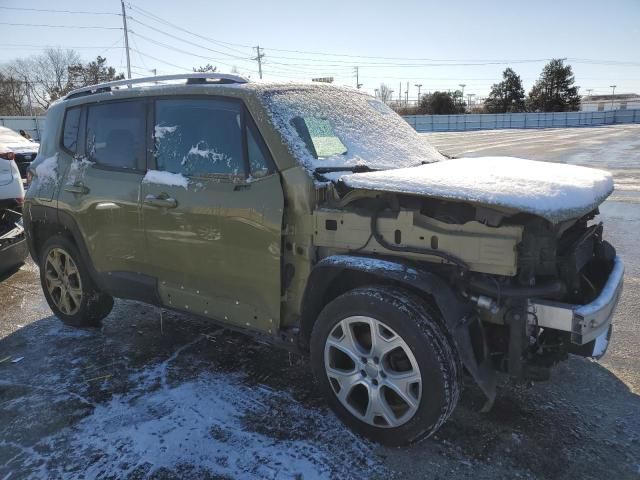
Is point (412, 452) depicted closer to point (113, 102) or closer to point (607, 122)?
point (113, 102)

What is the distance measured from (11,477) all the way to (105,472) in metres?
0.48

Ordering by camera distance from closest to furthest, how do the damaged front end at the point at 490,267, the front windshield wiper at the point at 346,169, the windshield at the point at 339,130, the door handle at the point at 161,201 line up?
the damaged front end at the point at 490,267
the front windshield wiper at the point at 346,169
the windshield at the point at 339,130
the door handle at the point at 161,201

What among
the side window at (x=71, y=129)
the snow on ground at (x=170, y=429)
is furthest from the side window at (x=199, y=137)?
the snow on ground at (x=170, y=429)

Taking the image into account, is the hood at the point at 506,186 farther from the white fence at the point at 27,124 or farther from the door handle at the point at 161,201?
the white fence at the point at 27,124

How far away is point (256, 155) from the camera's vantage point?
10.4ft

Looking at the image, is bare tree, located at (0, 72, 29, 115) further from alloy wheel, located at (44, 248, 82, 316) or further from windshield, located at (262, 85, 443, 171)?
windshield, located at (262, 85, 443, 171)

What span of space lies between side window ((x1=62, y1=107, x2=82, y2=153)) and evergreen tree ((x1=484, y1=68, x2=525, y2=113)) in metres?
71.9

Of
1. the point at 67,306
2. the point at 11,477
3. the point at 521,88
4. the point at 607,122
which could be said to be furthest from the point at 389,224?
the point at 521,88

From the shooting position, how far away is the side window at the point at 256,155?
3115mm

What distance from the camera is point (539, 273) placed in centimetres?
260

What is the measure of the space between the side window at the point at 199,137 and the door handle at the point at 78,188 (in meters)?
0.85

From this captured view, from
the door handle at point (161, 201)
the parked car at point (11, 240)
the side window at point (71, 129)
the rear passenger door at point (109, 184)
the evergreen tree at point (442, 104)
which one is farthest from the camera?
the evergreen tree at point (442, 104)

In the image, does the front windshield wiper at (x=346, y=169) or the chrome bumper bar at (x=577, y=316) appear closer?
the chrome bumper bar at (x=577, y=316)

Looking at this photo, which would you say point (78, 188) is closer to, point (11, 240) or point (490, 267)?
point (11, 240)
